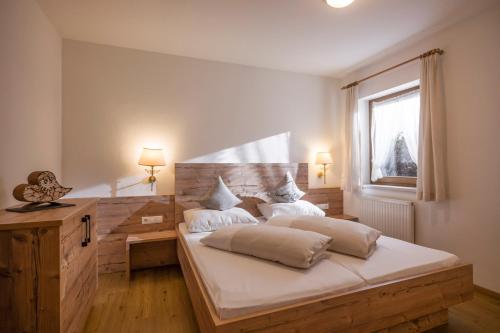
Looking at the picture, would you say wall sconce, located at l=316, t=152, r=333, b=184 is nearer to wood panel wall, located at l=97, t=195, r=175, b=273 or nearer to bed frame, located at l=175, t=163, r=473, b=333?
bed frame, located at l=175, t=163, r=473, b=333

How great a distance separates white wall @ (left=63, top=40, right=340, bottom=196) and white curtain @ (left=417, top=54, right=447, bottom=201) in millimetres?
1436

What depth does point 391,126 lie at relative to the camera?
130 inches

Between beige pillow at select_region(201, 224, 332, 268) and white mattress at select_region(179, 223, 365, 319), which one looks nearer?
white mattress at select_region(179, 223, 365, 319)

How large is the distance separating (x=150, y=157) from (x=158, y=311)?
1.54 meters

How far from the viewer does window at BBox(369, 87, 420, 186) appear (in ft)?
9.87

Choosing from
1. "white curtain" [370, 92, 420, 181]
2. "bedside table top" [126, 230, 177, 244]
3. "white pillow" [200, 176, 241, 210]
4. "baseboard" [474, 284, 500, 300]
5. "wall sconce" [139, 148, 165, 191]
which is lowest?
"baseboard" [474, 284, 500, 300]

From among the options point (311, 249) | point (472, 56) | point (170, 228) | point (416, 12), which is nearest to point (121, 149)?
point (170, 228)

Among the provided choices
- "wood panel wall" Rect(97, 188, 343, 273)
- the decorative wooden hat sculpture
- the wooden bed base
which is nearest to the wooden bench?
"wood panel wall" Rect(97, 188, 343, 273)

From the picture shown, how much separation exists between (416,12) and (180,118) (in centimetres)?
268

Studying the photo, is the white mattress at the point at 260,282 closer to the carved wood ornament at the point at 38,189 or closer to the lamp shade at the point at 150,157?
the carved wood ornament at the point at 38,189

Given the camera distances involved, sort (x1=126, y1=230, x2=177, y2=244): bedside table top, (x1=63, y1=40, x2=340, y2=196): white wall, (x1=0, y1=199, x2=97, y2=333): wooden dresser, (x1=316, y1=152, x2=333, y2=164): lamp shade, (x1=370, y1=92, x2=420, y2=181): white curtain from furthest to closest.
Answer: (x1=316, y1=152, x2=333, y2=164): lamp shade < (x1=370, y1=92, x2=420, y2=181): white curtain < (x1=63, y1=40, x2=340, y2=196): white wall < (x1=126, y1=230, x2=177, y2=244): bedside table top < (x1=0, y1=199, x2=97, y2=333): wooden dresser

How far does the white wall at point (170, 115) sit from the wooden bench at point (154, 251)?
545 mm

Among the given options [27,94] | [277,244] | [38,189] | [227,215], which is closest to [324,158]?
[227,215]

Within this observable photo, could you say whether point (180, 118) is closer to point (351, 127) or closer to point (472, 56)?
point (351, 127)
